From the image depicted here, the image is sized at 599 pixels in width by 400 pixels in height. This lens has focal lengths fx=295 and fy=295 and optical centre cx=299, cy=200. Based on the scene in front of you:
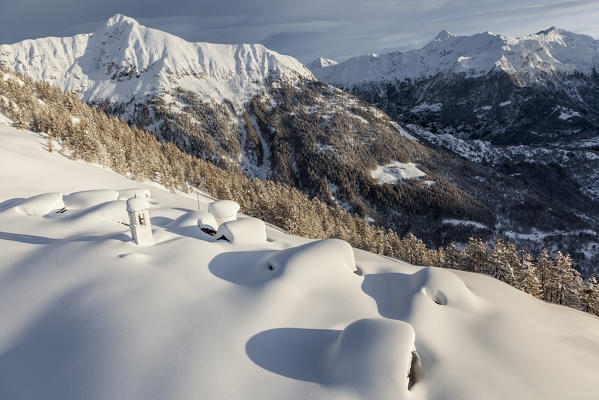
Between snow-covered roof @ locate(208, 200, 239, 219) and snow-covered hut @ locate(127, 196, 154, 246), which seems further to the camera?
snow-covered roof @ locate(208, 200, 239, 219)

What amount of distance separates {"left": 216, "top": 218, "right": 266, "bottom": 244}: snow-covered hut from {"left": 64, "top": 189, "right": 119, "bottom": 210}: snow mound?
1391cm

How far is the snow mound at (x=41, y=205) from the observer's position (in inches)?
964

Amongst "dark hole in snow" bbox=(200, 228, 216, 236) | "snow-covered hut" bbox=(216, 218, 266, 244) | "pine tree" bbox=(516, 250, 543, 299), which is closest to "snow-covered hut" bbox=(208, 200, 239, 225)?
"dark hole in snow" bbox=(200, 228, 216, 236)

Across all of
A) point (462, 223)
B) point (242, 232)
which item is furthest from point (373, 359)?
point (462, 223)

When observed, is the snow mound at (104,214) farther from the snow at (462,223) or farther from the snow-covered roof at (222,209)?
the snow at (462,223)

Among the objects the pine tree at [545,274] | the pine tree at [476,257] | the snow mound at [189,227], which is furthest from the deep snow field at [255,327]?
the pine tree at [476,257]

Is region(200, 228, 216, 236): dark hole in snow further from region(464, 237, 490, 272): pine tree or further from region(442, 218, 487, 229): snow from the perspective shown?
region(442, 218, 487, 229): snow

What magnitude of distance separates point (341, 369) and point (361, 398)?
116 centimetres

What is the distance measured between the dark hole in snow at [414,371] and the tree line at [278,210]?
2976 centimetres

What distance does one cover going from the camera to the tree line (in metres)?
36.2

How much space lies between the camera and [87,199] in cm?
2838

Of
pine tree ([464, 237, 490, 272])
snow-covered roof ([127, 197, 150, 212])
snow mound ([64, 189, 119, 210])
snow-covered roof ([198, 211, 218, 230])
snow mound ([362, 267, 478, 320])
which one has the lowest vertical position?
pine tree ([464, 237, 490, 272])

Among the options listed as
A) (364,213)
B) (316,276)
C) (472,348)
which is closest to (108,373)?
(316,276)

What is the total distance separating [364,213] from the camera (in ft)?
584
